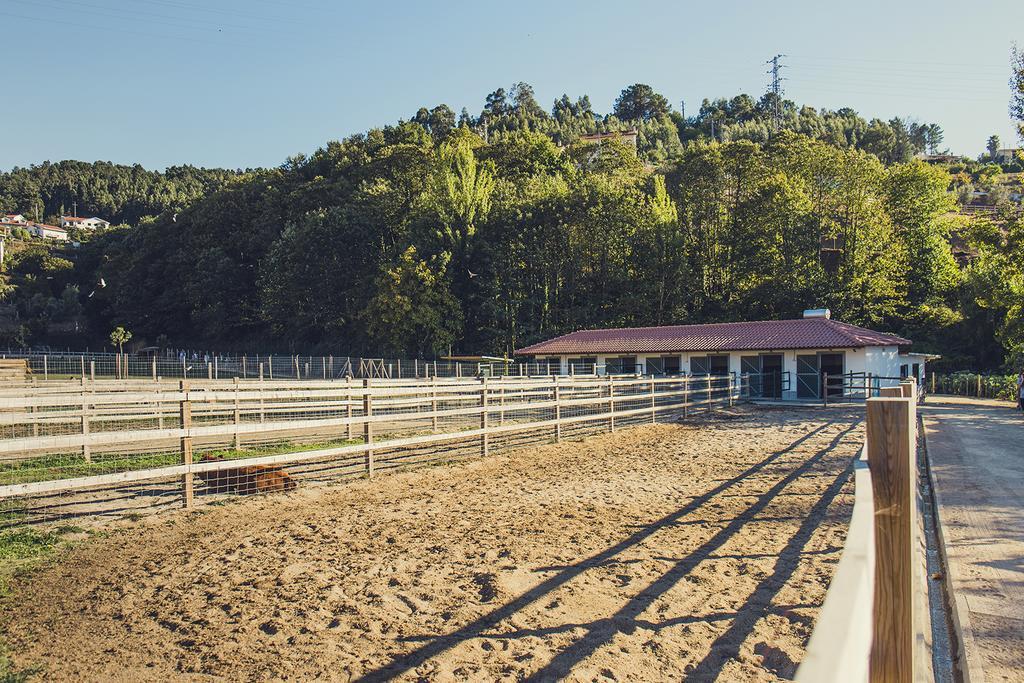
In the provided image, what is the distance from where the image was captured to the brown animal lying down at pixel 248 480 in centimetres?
832

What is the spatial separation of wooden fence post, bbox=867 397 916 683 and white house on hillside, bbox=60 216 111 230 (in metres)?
157

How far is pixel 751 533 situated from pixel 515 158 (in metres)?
56.8

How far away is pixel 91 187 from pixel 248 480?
580ft

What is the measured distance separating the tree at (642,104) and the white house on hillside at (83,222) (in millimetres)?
120538

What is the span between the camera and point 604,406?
1778 cm

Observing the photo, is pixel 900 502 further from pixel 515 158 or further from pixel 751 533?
pixel 515 158

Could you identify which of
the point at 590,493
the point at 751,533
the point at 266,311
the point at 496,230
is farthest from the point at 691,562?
the point at 266,311

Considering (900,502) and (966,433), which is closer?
(900,502)

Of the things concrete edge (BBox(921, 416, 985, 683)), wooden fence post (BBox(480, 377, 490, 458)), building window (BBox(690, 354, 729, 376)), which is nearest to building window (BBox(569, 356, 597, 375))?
building window (BBox(690, 354, 729, 376))

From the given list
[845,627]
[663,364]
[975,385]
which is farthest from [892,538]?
[975,385]

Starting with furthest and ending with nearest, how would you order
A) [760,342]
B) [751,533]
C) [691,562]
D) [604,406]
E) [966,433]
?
[760,342]
[604,406]
[966,433]
[751,533]
[691,562]

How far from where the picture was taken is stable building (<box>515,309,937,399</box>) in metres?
28.8

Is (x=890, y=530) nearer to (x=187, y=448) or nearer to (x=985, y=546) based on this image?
(x=985, y=546)

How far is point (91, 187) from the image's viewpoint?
155375 millimetres
